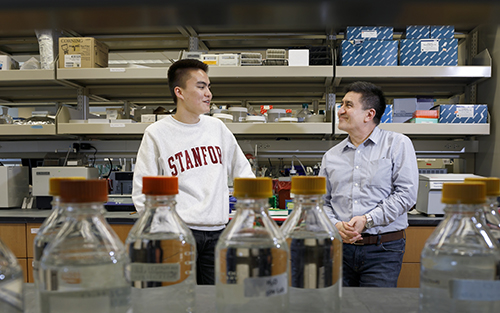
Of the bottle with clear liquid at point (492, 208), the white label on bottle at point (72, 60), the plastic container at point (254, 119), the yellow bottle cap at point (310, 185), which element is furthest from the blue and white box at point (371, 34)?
the yellow bottle cap at point (310, 185)

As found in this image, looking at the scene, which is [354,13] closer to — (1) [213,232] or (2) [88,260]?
(2) [88,260]

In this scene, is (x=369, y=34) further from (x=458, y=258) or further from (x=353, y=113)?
(x=458, y=258)

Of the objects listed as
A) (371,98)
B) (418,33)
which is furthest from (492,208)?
(418,33)

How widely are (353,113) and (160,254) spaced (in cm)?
161

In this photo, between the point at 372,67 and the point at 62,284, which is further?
the point at 372,67

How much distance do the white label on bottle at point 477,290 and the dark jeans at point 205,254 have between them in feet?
4.40

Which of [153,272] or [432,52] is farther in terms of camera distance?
[432,52]

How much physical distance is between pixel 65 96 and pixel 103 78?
98 centimetres

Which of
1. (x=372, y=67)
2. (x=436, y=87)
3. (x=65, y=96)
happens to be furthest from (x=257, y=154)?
(x=65, y=96)

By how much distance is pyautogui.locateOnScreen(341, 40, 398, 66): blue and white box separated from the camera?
269 centimetres

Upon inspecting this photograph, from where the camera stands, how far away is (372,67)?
266 centimetres

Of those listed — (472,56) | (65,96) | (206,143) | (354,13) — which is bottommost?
(206,143)

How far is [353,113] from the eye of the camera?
191 centimetres

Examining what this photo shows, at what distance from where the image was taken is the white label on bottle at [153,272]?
1.50 feet
